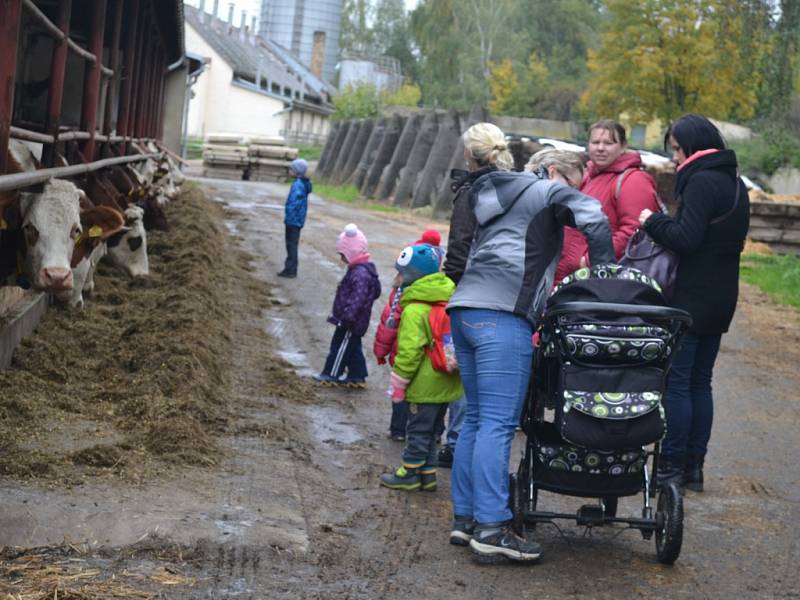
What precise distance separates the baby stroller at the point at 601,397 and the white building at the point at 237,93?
67.2 meters

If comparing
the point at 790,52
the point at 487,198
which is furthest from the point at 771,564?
the point at 790,52

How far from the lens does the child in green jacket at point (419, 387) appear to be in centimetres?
667

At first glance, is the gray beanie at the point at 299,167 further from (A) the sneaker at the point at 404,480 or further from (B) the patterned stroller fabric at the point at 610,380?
(B) the patterned stroller fabric at the point at 610,380

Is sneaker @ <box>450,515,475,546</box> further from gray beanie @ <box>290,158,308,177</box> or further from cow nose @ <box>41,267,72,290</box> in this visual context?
gray beanie @ <box>290,158,308,177</box>

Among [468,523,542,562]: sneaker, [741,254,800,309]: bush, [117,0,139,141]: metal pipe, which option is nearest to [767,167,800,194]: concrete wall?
[741,254,800,309]: bush

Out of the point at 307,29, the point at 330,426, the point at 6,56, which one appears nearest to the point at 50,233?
the point at 6,56

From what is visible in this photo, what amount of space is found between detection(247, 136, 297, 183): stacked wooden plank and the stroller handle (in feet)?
141

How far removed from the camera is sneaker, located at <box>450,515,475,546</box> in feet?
18.7

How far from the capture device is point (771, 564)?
18.9 ft

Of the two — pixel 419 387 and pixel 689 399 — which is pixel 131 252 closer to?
pixel 419 387

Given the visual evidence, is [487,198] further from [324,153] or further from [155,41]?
[324,153]

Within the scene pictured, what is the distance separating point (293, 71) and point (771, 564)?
87851 millimetres

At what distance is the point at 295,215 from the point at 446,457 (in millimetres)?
9191

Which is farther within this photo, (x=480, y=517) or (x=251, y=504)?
(x=251, y=504)
